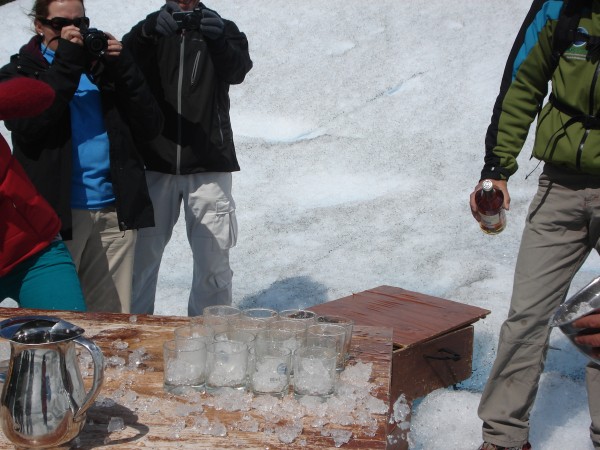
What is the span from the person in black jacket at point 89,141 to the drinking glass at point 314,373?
1.80 metres

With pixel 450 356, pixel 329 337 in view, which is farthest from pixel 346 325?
pixel 450 356

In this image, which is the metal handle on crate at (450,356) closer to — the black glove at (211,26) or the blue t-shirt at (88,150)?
the blue t-shirt at (88,150)

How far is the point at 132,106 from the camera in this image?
3631 millimetres

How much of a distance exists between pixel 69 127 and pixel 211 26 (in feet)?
3.07

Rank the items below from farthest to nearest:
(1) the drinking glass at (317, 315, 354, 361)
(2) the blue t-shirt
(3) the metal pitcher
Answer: (2) the blue t-shirt < (1) the drinking glass at (317, 315, 354, 361) < (3) the metal pitcher

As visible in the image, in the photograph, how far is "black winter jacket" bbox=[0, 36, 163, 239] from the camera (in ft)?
11.3

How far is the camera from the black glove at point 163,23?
155 inches

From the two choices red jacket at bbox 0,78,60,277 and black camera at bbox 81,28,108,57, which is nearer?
red jacket at bbox 0,78,60,277

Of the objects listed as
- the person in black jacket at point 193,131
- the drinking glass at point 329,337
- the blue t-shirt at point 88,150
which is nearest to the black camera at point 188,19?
the person in black jacket at point 193,131

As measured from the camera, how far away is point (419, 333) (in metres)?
3.64

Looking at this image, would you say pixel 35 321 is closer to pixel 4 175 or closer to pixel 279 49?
pixel 4 175

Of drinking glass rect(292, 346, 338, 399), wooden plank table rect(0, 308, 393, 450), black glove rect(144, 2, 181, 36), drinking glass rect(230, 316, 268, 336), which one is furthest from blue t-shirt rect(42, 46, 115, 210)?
drinking glass rect(292, 346, 338, 399)

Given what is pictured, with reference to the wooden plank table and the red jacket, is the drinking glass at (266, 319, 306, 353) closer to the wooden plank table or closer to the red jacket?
the wooden plank table

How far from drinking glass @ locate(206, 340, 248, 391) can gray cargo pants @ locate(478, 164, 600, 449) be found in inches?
58.7
